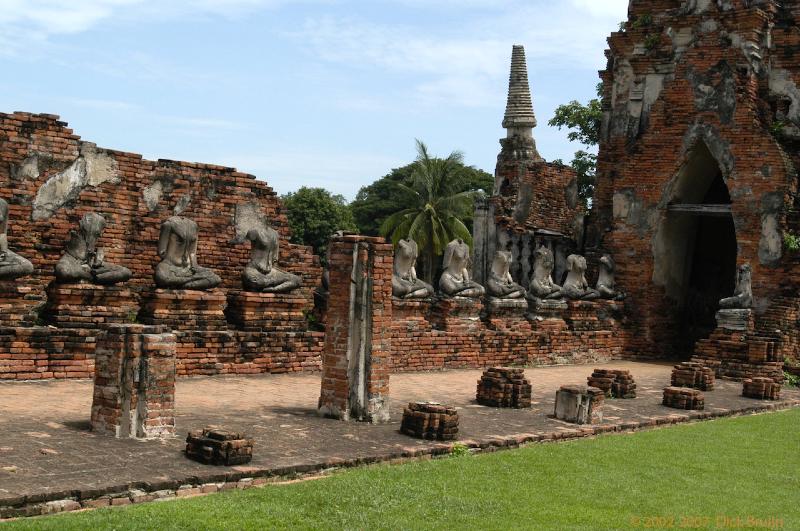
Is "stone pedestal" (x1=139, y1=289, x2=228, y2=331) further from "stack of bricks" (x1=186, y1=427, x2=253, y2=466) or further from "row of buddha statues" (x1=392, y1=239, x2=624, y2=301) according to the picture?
"stack of bricks" (x1=186, y1=427, x2=253, y2=466)

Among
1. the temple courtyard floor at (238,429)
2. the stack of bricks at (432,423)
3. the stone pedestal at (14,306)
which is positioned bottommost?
the temple courtyard floor at (238,429)

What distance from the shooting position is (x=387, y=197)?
44.8m

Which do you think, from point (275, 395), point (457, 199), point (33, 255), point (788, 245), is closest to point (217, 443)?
point (275, 395)

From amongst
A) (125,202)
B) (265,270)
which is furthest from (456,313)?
(125,202)

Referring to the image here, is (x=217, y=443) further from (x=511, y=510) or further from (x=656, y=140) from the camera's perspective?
(x=656, y=140)

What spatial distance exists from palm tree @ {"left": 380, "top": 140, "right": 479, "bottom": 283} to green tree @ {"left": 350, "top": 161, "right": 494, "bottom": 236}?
5.77ft

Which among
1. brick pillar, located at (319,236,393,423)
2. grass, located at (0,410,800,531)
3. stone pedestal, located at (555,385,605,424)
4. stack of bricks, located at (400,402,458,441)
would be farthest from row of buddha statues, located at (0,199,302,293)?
grass, located at (0,410,800,531)

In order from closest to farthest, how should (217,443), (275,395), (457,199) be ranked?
(217,443), (275,395), (457,199)

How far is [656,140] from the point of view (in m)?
18.7

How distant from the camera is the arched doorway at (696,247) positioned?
61.1 ft

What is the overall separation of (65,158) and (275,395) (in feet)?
A: 12.8

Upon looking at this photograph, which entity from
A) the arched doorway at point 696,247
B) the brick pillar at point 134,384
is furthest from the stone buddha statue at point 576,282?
the brick pillar at point 134,384

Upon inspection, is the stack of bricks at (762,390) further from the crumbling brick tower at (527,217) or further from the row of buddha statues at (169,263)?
the crumbling brick tower at (527,217)

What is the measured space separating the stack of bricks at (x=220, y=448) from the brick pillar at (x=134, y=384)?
2.10ft
